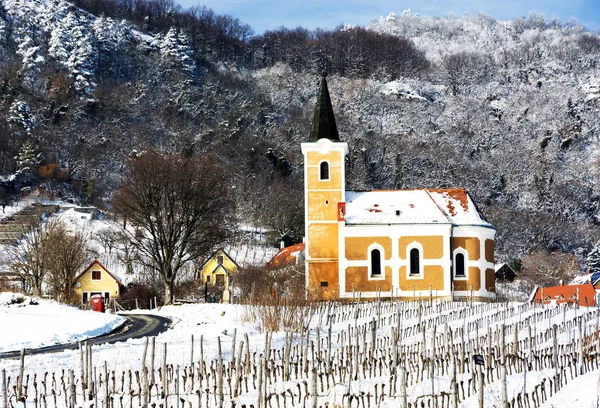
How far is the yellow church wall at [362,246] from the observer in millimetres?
49812

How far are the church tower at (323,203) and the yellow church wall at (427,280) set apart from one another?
387cm

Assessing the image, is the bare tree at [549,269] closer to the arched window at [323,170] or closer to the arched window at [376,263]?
the arched window at [376,263]

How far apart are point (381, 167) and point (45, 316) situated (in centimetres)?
9740

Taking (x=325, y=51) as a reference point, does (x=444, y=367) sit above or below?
below

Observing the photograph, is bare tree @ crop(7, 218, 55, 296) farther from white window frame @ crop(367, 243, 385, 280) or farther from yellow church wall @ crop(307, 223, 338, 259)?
white window frame @ crop(367, 243, 385, 280)

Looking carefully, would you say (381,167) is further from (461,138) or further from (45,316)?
(45,316)

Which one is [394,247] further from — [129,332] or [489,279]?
[129,332]

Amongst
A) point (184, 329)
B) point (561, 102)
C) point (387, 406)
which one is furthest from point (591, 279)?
point (561, 102)

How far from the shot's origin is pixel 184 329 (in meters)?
31.2

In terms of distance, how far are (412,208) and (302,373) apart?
30.2m

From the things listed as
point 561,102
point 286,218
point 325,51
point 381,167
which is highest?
point 325,51

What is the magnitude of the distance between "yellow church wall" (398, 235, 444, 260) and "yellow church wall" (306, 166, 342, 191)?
16.6 ft

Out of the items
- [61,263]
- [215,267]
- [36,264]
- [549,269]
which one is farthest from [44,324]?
[549,269]

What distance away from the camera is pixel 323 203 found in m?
51.2
